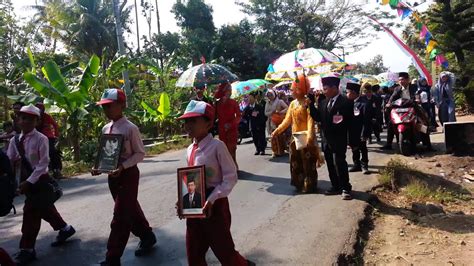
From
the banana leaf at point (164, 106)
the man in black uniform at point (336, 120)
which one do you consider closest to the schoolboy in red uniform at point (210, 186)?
the man in black uniform at point (336, 120)

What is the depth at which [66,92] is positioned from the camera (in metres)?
10.1

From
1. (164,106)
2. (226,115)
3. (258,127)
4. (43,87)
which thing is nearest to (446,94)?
(258,127)

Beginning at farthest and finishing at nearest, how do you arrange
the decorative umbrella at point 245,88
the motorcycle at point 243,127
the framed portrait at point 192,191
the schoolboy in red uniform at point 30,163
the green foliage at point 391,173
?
the decorative umbrella at point 245,88, the motorcycle at point 243,127, the green foliage at point 391,173, the schoolboy in red uniform at point 30,163, the framed portrait at point 192,191

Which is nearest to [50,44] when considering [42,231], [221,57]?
[221,57]

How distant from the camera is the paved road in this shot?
172 inches

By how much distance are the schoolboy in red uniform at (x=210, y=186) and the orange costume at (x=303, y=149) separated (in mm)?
3354

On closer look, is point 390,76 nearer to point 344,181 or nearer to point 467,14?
point 467,14

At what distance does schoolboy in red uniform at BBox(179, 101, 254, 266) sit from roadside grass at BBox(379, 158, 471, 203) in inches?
170

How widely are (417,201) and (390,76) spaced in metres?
14.5

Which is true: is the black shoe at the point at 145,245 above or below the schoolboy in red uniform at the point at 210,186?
below

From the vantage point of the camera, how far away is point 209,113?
3.10m

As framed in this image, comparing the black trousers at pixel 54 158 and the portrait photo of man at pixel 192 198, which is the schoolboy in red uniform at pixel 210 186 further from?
the black trousers at pixel 54 158

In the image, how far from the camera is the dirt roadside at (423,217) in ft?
14.3

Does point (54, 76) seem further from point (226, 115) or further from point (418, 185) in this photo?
point (418, 185)
